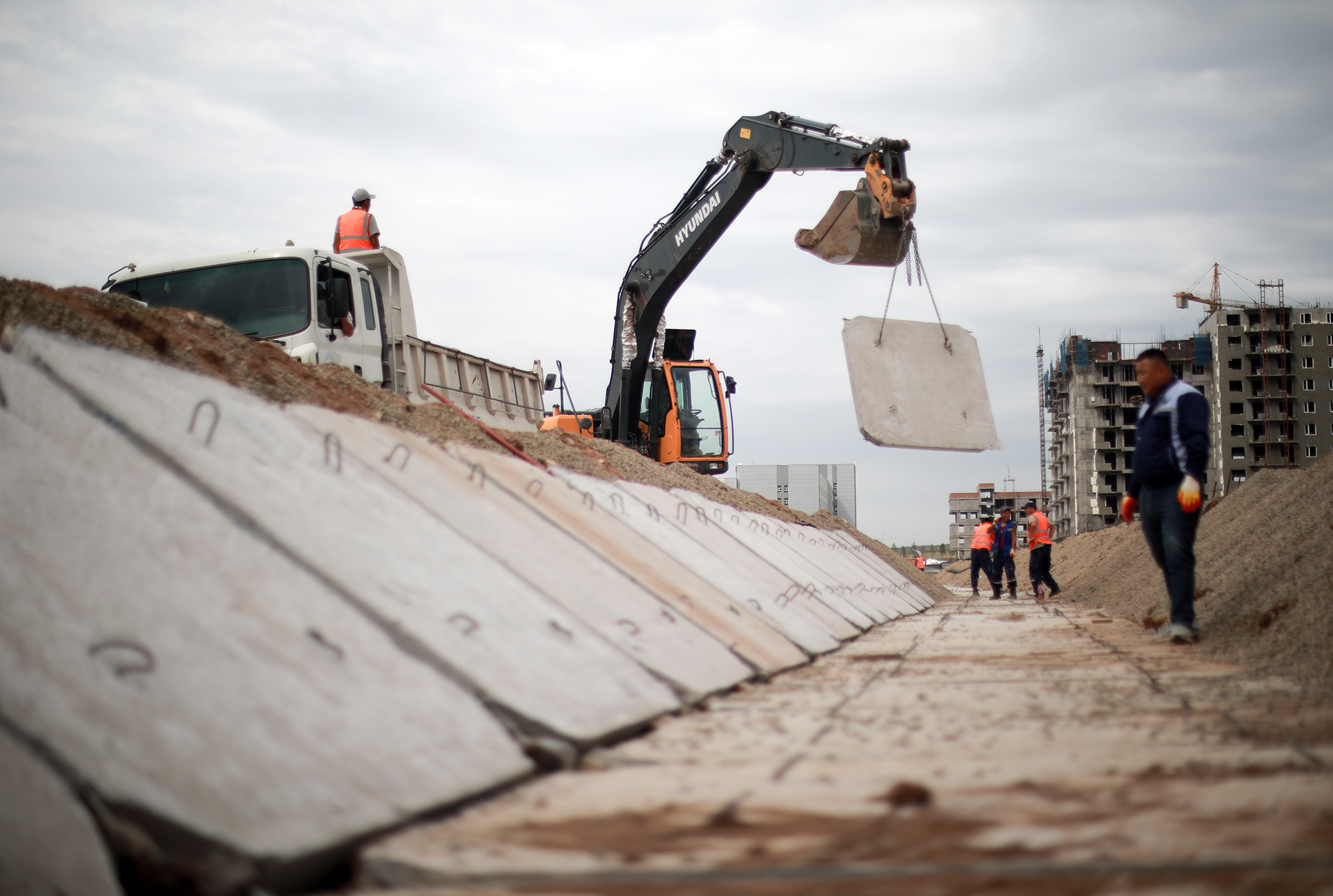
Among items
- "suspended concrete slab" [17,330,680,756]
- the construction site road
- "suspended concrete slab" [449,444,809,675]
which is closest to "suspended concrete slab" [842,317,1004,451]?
"suspended concrete slab" [449,444,809,675]

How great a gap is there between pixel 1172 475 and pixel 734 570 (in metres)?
2.55

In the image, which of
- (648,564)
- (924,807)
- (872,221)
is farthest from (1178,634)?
(872,221)

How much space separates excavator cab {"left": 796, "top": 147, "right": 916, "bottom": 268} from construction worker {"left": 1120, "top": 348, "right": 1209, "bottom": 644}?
11.9ft

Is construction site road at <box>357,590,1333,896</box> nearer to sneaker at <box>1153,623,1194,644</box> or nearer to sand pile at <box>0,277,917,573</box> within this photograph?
sneaker at <box>1153,623,1194,644</box>

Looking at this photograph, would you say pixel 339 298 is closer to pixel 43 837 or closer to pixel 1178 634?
pixel 1178 634

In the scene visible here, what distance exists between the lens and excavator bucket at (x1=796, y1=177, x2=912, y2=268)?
932 centimetres

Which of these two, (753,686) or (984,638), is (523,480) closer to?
(753,686)

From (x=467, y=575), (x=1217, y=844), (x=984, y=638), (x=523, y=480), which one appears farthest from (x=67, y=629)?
(x=984, y=638)

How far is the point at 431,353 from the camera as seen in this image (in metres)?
10.0

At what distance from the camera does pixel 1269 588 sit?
17.4 ft

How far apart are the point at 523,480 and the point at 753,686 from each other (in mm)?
1774

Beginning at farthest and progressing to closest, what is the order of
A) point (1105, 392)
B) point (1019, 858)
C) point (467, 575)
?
point (1105, 392), point (467, 575), point (1019, 858)

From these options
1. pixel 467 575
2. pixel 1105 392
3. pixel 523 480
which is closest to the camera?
pixel 467 575

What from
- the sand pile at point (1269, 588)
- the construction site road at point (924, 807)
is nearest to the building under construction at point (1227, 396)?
the sand pile at point (1269, 588)
